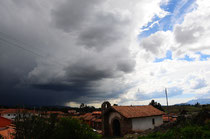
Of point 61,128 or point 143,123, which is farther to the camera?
point 143,123

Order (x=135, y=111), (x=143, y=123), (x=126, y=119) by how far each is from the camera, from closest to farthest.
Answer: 1. (x=126, y=119)
2. (x=143, y=123)
3. (x=135, y=111)

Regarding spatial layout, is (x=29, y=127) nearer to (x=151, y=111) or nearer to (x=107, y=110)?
(x=107, y=110)

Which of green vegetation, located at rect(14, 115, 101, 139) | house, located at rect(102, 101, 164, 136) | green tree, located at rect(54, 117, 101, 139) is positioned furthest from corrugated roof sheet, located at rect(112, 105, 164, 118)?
green vegetation, located at rect(14, 115, 101, 139)

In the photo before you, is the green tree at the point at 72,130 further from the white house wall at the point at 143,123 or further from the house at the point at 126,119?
the white house wall at the point at 143,123

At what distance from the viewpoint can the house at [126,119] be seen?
26.3 metres

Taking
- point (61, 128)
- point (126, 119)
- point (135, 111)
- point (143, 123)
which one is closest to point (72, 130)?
point (61, 128)

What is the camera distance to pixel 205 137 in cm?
1257

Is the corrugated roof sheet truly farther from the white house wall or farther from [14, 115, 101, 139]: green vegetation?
[14, 115, 101, 139]: green vegetation

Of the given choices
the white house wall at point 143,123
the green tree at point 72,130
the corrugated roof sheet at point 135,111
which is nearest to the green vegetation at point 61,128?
the green tree at point 72,130

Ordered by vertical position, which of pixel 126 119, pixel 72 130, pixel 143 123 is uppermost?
pixel 72 130

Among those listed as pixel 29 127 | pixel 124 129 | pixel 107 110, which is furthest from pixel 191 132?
pixel 107 110

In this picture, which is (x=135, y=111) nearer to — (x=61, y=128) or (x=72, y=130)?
(x=72, y=130)

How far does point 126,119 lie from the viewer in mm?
26375

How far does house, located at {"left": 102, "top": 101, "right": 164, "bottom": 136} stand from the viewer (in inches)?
1037
